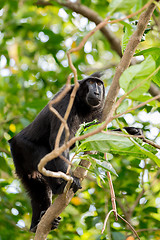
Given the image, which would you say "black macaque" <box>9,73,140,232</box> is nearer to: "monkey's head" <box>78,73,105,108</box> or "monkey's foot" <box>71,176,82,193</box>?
"monkey's head" <box>78,73,105,108</box>

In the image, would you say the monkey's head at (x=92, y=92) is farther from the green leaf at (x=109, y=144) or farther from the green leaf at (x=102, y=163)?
the green leaf at (x=109, y=144)

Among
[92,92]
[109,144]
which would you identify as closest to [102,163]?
[109,144]

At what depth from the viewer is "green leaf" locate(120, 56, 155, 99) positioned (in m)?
2.14

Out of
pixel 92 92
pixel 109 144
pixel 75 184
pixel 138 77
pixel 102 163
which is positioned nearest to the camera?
pixel 138 77

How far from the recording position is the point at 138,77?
7.11 feet

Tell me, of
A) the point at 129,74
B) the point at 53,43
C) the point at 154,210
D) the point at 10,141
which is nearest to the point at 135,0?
the point at 129,74

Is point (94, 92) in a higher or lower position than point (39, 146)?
higher

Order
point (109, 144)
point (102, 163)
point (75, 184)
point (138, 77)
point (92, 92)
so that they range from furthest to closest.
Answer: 1. point (92, 92)
2. point (75, 184)
3. point (102, 163)
4. point (109, 144)
5. point (138, 77)

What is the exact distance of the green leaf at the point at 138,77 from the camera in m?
2.14

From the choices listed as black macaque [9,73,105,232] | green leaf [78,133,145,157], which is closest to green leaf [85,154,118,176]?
green leaf [78,133,145,157]

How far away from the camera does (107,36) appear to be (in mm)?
7891

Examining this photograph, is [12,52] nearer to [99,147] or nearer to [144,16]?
[144,16]

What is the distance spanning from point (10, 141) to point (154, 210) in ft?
8.88

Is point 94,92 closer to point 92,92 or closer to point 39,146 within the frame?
point 92,92
